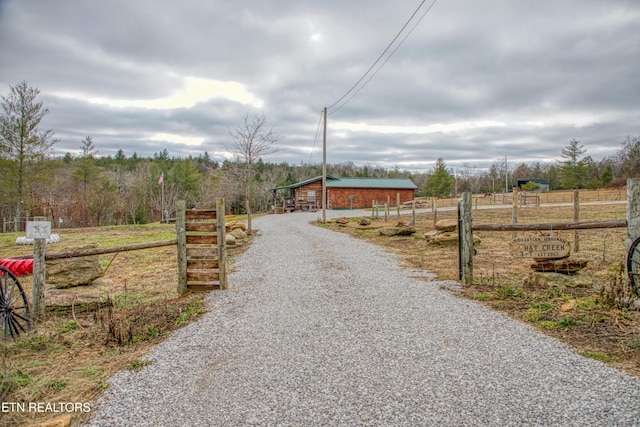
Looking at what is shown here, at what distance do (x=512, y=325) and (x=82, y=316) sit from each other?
6.29m

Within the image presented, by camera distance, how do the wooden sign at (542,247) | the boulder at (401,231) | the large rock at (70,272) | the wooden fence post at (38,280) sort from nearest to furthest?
the wooden fence post at (38,280)
the wooden sign at (542,247)
the large rock at (70,272)
the boulder at (401,231)

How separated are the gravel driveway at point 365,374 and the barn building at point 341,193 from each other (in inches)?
1483

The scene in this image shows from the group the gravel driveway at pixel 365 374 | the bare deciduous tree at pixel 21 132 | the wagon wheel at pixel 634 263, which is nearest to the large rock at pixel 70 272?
the gravel driveway at pixel 365 374

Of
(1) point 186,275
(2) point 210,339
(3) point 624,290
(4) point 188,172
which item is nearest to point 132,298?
(1) point 186,275

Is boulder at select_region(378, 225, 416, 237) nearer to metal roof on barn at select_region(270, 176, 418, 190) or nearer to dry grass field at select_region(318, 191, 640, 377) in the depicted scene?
dry grass field at select_region(318, 191, 640, 377)

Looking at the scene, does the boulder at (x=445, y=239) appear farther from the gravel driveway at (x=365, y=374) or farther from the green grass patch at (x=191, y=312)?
the green grass patch at (x=191, y=312)

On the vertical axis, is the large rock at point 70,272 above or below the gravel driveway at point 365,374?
above

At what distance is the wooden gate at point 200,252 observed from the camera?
6.96 meters

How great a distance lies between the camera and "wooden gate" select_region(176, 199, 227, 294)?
274 inches

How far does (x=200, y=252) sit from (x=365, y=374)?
4500 millimetres

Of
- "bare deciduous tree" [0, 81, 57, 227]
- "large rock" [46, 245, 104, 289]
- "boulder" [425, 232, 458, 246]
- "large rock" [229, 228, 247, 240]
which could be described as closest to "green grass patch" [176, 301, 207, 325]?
"large rock" [46, 245, 104, 289]

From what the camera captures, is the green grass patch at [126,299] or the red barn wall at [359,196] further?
the red barn wall at [359,196]

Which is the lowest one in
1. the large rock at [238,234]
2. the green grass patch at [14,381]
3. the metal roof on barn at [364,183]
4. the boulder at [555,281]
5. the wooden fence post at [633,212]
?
the green grass patch at [14,381]

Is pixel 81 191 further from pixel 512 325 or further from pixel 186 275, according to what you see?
pixel 512 325
